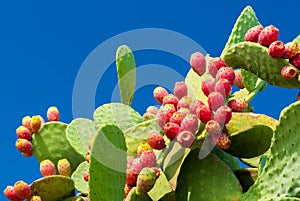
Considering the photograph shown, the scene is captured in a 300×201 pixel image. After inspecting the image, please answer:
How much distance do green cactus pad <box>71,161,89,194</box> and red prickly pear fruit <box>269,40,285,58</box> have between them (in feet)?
2.51

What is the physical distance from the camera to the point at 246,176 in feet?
5.54

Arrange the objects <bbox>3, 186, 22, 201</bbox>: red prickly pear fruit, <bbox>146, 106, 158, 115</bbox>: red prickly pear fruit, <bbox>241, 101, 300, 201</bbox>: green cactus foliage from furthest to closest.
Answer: <bbox>146, 106, 158, 115</bbox>: red prickly pear fruit → <bbox>3, 186, 22, 201</bbox>: red prickly pear fruit → <bbox>241, 101, 300, 201</bbox>: green cactus foliage

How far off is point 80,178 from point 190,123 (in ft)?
1.96

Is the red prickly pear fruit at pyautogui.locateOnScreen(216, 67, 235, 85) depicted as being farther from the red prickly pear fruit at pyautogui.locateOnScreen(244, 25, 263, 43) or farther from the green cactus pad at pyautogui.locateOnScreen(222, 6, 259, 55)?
the green cactus pad at pyautogui.locateOnScreen(222, 6, 259, 55)

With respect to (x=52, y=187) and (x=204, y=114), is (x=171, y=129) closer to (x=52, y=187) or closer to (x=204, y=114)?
(x=204, y=114)

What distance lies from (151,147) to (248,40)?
0.42m

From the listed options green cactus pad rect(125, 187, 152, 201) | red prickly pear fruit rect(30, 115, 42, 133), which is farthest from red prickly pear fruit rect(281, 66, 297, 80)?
red prickly pear fruit rect(30, 115, 42, 133)

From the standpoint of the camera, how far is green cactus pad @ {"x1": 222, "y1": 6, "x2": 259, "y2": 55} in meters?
1.93

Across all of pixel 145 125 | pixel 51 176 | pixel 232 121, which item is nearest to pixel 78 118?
pixel 51 176

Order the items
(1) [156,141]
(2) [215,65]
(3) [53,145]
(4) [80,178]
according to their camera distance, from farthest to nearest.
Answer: (3) [53,145]
(4) [80,178]
(2) [215,65]
(1) [156,141]

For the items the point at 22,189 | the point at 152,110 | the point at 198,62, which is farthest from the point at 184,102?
the point at 22,189

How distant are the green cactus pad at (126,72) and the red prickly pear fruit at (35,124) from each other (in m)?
0.34

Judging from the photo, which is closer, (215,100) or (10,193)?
(215,100)

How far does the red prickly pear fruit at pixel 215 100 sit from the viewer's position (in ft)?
5.00
